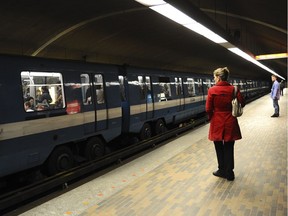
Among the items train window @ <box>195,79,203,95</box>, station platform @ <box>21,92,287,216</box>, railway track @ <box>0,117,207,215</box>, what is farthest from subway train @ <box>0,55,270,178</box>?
train window @ <box>195,79,203,95</box>

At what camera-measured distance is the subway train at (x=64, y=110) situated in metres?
5.94

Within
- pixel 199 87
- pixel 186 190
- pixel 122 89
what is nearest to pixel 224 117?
pixel 186 190

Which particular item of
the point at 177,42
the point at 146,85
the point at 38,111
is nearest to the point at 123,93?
the point at 146,85

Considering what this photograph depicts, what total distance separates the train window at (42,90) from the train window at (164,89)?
574 cm

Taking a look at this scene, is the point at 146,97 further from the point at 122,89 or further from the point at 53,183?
the point at 53,183

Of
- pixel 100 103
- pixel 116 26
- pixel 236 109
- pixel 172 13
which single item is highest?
pixel 116 26

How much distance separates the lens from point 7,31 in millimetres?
11977

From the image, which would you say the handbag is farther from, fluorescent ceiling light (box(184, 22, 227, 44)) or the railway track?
the railway track

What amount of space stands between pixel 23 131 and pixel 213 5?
8.59 m

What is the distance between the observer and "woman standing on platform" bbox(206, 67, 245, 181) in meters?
5.14

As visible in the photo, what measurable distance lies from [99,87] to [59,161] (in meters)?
2.35

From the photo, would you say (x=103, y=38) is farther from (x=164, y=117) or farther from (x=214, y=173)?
(x=214, y=173)

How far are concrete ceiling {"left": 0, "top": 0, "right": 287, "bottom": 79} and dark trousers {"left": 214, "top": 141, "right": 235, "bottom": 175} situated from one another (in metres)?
2.47

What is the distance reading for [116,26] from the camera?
15.6 meters
